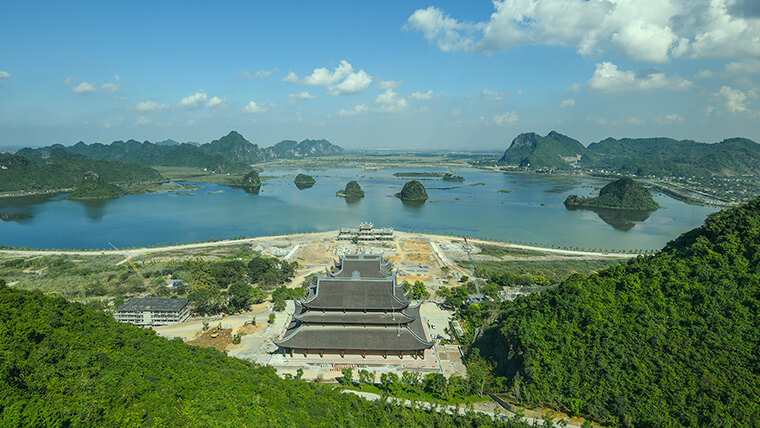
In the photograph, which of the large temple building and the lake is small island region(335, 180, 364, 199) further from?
the large temple building

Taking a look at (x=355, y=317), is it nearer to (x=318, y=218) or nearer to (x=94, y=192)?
(x=318, y=218)

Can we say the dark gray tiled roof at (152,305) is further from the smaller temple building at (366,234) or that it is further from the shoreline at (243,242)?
the smaller temple building at (366,234)

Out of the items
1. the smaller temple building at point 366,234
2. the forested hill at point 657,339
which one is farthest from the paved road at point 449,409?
the smaller temple building at point 366,234

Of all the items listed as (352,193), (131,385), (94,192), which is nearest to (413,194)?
(352,193)

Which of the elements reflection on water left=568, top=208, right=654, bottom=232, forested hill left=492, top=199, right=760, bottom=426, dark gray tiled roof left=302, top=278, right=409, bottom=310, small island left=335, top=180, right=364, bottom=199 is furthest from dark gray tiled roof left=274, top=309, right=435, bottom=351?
small island left=335, top=180, right=364, bottom=199

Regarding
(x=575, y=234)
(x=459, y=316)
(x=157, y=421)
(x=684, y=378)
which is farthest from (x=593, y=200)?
(x=157, y=421)
